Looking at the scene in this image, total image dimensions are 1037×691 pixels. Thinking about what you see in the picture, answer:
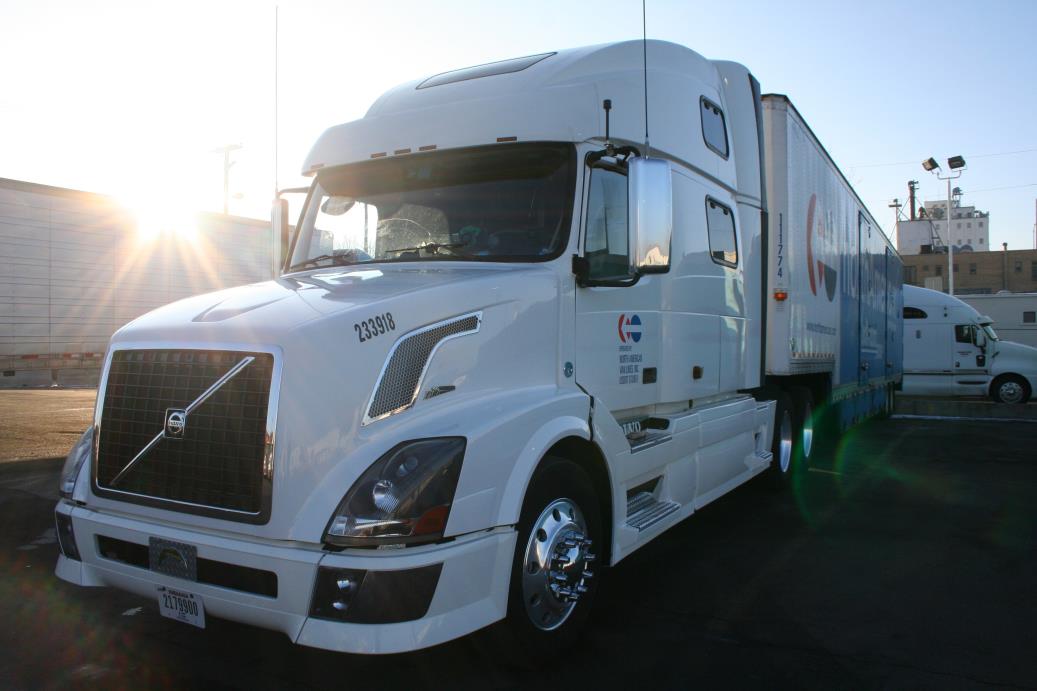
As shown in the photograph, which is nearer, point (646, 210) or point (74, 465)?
point (74, 465)

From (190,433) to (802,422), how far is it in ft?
24.0

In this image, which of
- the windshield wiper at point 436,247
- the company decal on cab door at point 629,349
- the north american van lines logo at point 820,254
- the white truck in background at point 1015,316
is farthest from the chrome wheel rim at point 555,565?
the white truck in background at point 1015,316

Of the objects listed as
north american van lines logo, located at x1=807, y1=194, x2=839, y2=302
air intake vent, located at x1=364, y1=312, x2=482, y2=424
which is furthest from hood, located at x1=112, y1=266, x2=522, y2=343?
north american van lines logo, located at x1=807, y1=194, x2=839, y2=302

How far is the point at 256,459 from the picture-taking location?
3184mm

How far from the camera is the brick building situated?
237 ft

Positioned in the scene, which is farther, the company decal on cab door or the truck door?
the company decal on cab door

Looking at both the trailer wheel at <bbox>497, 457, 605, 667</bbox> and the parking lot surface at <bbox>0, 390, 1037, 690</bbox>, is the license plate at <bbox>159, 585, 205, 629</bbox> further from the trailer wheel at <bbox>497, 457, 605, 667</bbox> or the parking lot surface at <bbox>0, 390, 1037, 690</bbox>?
the trailer wheel at <bbox>497, 457, 605, 667</bbox>

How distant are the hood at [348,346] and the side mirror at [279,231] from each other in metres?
1.31

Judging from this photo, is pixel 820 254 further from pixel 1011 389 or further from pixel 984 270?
pixel 984 270

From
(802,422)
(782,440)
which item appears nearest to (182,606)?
(782,440)

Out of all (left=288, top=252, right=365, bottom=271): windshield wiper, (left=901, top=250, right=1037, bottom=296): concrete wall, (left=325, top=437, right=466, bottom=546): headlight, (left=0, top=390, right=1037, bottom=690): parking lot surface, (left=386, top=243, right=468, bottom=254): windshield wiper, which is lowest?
(left=0, top=390, right=1037, bottom=690): parking lot surface

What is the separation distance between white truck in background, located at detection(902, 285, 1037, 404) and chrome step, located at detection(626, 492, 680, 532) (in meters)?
19.7

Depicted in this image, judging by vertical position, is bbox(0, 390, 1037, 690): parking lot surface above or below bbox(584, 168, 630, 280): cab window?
below

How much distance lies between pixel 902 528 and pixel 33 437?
34.2 ft
